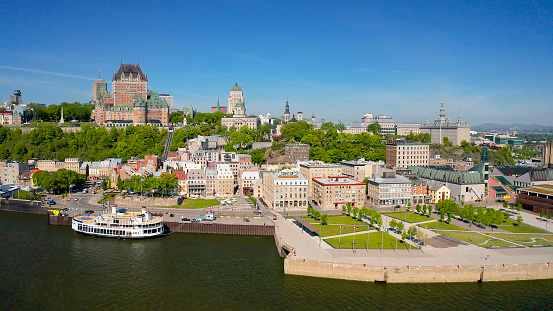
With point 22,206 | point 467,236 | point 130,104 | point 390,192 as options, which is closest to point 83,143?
point 130,104

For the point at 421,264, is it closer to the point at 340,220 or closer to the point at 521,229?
the point at 340,220

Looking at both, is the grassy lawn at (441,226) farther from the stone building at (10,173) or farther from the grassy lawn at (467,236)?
the stone building at (10,173)

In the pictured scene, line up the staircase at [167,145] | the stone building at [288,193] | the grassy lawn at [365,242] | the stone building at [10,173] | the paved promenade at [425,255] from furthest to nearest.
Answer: the staircase at [167,145]
the stone building at [10,173]
the stone building at [288,193]
the grassy lawn at [365,242]
the paved promenade at [425,255]

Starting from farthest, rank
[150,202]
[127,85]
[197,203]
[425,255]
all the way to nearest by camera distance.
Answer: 1. [127,85]
2. [197,203]
3. [150,202]
4. [425,255]

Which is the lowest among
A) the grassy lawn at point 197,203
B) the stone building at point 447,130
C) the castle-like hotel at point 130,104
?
the grassy lawn at point 197,203

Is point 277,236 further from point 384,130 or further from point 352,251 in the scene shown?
point 384,130

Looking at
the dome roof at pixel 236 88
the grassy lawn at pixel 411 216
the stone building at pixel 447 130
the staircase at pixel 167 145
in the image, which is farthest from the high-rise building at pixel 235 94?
the grassy lawn at pixel 411 216

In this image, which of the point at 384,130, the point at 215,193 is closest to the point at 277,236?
the point at 215,193

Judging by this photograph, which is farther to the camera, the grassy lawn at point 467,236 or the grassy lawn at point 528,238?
the grassy lawn at point 467,236
